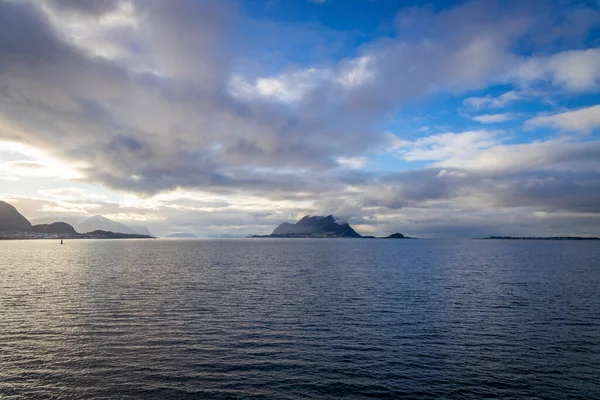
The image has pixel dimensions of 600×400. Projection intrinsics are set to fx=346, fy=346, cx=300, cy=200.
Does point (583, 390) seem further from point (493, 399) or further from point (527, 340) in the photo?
point (527, 340)

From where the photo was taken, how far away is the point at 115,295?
77.0 metres

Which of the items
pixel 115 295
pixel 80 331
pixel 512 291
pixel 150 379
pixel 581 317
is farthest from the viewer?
pixel 512 291

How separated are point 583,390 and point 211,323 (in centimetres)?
4759

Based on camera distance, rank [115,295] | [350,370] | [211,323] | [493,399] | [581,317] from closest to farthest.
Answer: [493,399] → [350,370] → [211,323] → [581,317] → [115,295]

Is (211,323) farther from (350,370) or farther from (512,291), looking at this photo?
(512,291)

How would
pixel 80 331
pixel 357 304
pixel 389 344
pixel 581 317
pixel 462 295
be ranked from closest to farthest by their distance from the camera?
pixel 389 344, pixel 80 331, pixel 581 317, pixel 357 304, pixel 462 295

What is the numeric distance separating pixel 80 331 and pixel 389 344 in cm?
4469

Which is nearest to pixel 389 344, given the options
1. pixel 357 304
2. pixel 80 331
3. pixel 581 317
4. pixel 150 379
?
pixel 357 304

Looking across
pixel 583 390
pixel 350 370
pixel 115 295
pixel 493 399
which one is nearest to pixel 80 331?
pixel 115 295

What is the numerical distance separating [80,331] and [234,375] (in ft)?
95.4

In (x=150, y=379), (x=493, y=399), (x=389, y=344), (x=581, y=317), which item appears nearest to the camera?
(x=493, y=399)

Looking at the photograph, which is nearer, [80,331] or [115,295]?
[80,331]

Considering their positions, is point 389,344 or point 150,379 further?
point 389,344

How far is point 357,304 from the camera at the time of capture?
71.4m
